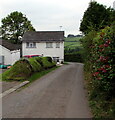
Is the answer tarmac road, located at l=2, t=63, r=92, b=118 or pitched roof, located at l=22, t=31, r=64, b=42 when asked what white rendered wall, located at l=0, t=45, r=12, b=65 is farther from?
tarmac road, located at l=2, t=63, r=92, b=118

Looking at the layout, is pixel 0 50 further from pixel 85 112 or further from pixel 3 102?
pixel 85 112

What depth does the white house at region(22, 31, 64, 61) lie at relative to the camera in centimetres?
3903

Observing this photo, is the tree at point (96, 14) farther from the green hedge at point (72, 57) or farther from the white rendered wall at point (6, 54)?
the green hedge at point (72, 57)

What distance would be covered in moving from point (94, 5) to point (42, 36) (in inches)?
535

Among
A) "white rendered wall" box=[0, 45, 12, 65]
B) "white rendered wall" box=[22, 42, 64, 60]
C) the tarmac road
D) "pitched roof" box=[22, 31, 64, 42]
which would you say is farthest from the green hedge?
the tarmac road

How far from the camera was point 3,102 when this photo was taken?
852 cm

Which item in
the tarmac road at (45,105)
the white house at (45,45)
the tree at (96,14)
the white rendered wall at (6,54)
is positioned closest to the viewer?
the tarmac road at (45,105)

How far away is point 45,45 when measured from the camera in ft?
129

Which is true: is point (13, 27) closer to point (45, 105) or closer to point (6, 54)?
point (6, 54)

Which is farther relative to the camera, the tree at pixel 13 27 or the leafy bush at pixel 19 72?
the tree at pixel 13 27

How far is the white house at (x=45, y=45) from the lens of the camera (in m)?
39.0

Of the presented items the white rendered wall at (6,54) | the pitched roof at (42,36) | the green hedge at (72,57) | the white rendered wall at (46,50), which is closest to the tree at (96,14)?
the pitched roof at (42,36)

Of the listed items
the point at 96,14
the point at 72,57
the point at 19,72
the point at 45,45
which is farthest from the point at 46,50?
the point at 19,72

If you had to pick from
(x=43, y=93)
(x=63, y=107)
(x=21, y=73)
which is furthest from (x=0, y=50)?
(x=63, y=107)
